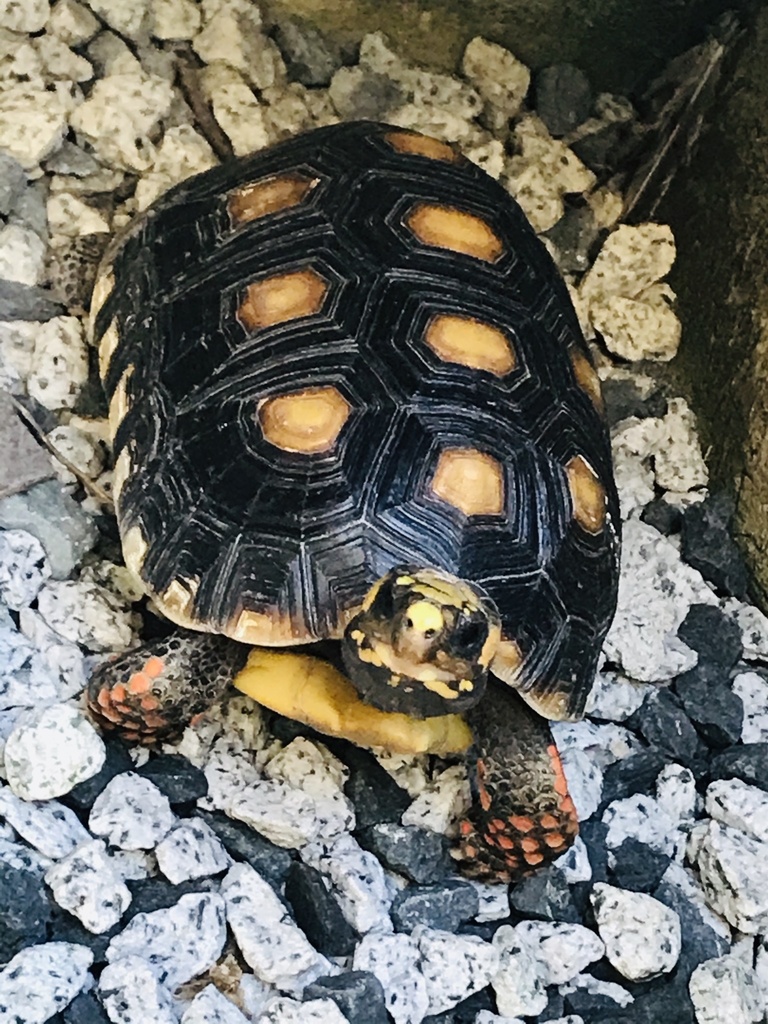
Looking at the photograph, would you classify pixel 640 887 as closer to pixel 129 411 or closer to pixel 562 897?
pixel 562 897

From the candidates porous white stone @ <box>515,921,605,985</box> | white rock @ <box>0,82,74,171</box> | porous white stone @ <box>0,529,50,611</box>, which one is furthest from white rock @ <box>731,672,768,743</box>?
white rock @ <box>0,82,74,171</box>

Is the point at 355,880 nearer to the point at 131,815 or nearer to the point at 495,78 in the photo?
the point at 131,815

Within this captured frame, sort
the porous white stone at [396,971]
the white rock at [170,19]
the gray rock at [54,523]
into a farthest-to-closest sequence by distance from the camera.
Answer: the white rock at [170,19] < the gray rock at [54,523] < the porous white stone at [396,971]

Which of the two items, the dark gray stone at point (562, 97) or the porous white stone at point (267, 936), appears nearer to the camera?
the porous white stone at point (267, 936)

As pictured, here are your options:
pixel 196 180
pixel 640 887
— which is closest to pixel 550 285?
pixel 196 180

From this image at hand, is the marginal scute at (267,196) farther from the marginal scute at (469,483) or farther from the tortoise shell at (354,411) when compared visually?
the marginal scute at (469,483)

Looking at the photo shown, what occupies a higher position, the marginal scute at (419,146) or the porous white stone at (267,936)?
the marginal scute at (419,146)

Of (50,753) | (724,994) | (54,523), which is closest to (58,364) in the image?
(54,523)

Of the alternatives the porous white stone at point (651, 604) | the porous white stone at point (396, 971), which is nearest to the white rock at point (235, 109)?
the porous white stone at point (651, 604)
